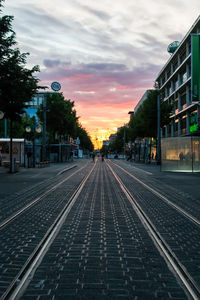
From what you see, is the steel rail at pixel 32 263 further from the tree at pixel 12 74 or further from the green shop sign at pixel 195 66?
the green shop sign at pixel 195 66

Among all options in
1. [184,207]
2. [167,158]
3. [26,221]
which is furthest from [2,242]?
[167,158]

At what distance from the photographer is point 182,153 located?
24.2m

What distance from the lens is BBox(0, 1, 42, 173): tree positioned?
19.3 m

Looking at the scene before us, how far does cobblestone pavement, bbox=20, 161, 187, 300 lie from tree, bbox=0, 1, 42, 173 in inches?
585

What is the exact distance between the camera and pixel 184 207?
8734mm

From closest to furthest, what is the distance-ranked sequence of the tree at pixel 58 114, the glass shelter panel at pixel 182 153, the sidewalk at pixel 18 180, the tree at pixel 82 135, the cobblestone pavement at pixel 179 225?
the cobblestone pavement at pixel 179 225 < the sidewalk at pixel 18 180 < the glass shelter panel at pixel 182 153 < the tree at pixel 58 114 < the tree at pixel 82 135

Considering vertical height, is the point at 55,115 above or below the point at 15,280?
above

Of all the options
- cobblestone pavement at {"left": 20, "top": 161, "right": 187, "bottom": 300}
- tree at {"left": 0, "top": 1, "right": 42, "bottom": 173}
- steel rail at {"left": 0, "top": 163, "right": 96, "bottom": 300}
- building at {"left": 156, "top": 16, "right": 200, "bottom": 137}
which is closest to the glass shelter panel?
building at {"left": 156, "top": 16, "right": 200, "bottom": 137}

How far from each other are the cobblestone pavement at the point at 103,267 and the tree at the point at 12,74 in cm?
1486

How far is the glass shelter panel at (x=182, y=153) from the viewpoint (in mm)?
23734

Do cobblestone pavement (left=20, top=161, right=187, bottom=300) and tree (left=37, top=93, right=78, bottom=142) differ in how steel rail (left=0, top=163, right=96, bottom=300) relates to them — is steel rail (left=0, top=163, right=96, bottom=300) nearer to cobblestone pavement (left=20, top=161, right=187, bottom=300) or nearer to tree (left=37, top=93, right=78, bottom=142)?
cobblestone pavement (left=20, top=161, right=187, bottom=300)

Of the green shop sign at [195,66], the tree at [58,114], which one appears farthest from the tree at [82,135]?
the green shop sign at [195,66]

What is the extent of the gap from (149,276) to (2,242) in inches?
105

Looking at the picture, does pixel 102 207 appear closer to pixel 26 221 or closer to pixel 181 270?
pixel 26 221
